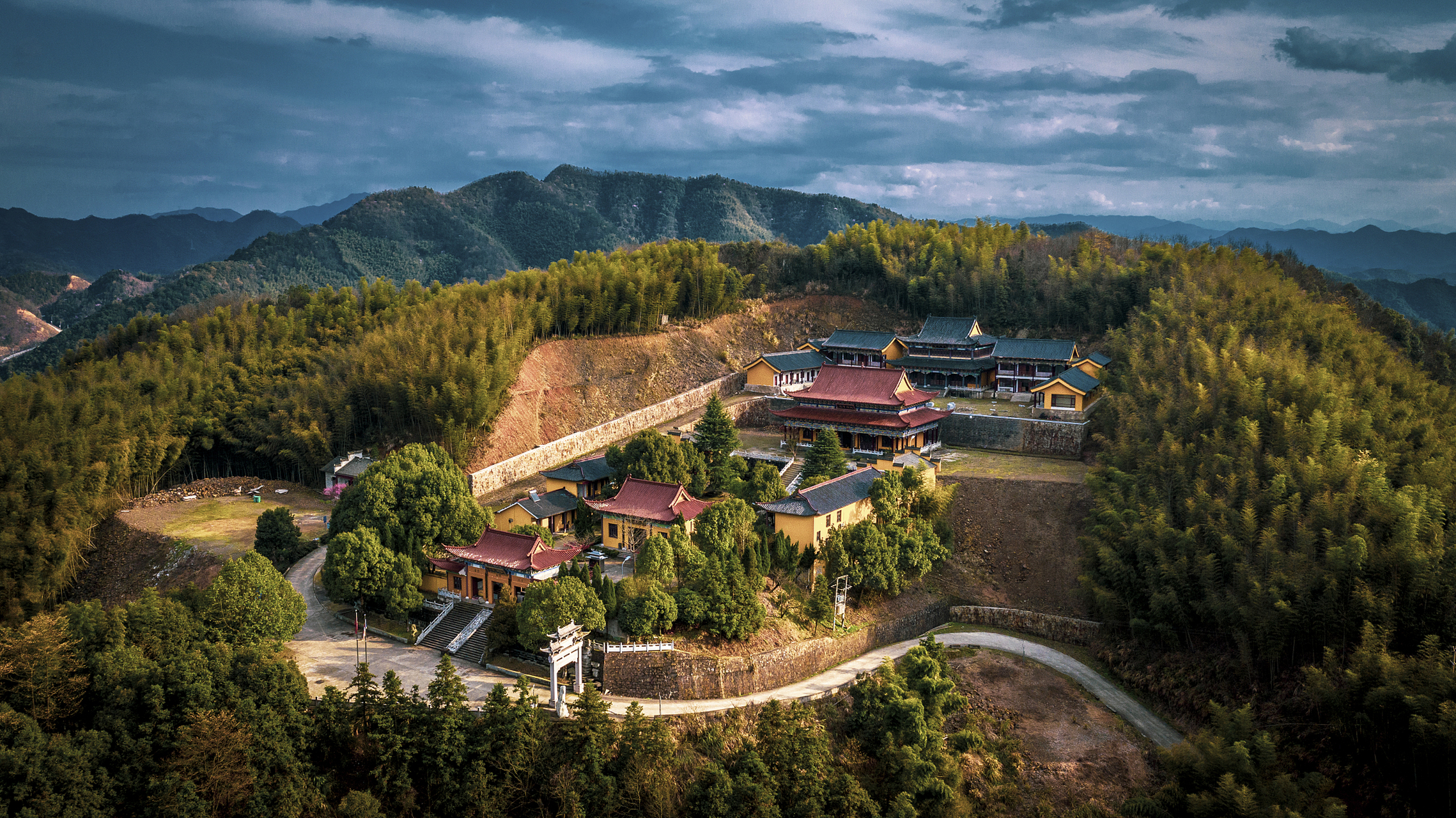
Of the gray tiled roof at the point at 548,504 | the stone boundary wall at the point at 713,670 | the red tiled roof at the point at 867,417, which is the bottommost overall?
the stone boundary wall at the point at 713,670

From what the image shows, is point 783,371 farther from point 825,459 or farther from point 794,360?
point 825,459

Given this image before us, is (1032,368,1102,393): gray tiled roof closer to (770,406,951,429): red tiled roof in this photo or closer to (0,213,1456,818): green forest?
(0,213,1456,818): green forest

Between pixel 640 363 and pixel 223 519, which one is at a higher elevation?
pixel 640 363

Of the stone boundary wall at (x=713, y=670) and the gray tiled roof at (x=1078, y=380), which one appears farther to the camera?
the gray tiled roof at (x=1078, y=380)

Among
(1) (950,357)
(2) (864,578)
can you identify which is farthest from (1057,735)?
(1) (950,357)

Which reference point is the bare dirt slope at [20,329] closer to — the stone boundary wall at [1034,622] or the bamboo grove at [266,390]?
the bamboo grove at [266,390]

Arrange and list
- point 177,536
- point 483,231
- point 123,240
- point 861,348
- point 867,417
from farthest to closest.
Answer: point 123,240
point 483,231
point 861,348
point 867,417
point 177,536

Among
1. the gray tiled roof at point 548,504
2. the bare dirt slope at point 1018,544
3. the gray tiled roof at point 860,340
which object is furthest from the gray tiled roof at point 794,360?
the gray tiled roof at point 548,504

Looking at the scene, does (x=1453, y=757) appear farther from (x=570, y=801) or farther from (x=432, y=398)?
(x=432, y=398)
